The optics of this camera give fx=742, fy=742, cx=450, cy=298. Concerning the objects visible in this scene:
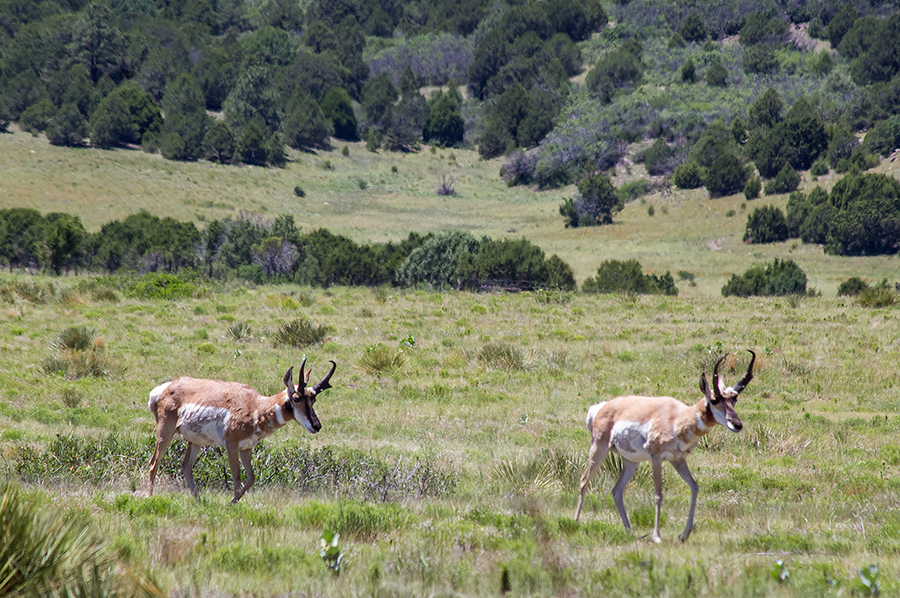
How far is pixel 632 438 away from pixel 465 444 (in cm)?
485

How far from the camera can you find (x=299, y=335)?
62.4 feet

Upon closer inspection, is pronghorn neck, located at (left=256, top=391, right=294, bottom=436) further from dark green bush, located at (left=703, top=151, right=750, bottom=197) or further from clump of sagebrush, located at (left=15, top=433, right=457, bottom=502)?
dark green bush, located at (left=703, top=151, right=750, bottom=197)

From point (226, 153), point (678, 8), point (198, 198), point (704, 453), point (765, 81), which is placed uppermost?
point (678, 8)

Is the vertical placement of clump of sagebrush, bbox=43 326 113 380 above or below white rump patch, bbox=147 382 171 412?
below

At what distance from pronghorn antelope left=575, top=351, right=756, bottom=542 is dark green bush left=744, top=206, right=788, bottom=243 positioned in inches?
2219

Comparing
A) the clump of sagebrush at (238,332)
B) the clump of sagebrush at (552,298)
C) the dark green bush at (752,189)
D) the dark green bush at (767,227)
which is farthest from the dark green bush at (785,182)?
the clump of sagebrush at (238,332)

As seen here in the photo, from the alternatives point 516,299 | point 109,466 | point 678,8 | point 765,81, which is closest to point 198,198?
point 516,299

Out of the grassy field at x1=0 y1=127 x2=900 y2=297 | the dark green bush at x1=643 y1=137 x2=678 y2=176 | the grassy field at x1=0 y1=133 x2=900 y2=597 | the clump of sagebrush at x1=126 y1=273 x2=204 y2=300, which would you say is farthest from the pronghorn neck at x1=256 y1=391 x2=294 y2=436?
the dark green bush at x1=643 y1=137 x2=678 y2=176

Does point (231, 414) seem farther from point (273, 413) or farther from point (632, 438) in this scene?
point (632, 438)

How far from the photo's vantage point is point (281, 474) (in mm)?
8523

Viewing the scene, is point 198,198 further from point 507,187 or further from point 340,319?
point 340,319

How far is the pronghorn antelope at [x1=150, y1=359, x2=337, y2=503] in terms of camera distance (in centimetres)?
683

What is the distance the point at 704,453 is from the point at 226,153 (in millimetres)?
83921

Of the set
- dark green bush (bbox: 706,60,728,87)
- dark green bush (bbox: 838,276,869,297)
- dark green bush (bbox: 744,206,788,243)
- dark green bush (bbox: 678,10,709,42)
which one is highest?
dark green bush (bbox: 678,10,709,42)
